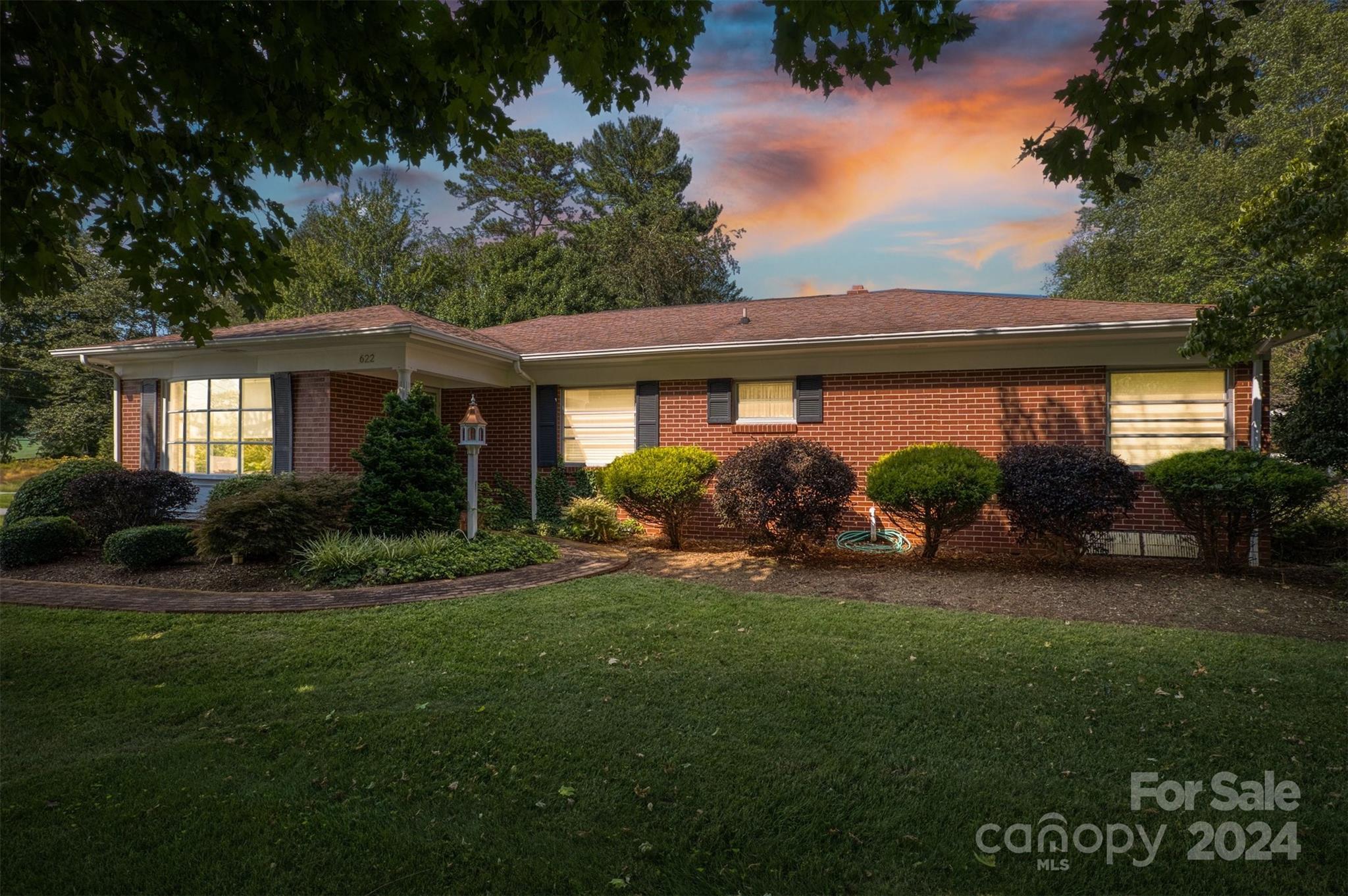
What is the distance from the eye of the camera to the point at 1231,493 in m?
7.12

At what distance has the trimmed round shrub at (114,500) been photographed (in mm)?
8836

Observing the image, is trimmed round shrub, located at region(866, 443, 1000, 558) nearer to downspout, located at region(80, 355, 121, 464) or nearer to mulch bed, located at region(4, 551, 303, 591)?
mulch bed, located at region(4, 551, 303, 591)

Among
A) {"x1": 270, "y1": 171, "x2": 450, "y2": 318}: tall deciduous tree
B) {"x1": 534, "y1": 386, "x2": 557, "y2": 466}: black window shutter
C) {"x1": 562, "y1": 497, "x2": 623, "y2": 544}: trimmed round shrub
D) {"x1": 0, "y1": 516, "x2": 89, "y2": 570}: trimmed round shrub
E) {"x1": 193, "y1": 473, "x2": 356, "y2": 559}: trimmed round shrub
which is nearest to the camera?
{"x1": 193, "y1": 473, "x2": 356, "y2": 559}: trimmed round shrub

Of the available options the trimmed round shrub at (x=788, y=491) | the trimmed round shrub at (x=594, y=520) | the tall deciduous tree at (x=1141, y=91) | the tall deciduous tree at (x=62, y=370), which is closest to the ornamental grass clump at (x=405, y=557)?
the trimmed round shrub at (x=594, y=520)

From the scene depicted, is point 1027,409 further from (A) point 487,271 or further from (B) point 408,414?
(A) point 487,271

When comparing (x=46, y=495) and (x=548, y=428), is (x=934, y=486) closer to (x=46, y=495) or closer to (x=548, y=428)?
(x=548, y=428)

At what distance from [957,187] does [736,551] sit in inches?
233

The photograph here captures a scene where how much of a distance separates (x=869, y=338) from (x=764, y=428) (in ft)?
7.01

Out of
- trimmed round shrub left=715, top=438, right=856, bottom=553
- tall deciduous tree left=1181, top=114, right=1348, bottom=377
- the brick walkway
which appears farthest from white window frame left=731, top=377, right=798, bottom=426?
tall deciduous tree left=1181, top=114, right=1348, bottom=377

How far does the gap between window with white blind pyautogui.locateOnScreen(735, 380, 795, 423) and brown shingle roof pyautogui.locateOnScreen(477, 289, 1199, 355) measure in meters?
0.82

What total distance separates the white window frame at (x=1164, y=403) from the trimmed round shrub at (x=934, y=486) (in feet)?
7.83

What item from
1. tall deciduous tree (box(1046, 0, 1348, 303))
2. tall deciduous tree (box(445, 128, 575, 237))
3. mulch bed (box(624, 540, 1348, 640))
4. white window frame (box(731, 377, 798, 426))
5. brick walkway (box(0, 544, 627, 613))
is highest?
tall deciduous tree (box(445, 128, 575, 237))

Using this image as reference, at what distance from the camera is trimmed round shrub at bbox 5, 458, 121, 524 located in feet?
30.6

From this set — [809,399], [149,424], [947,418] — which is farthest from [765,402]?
[149,424]
